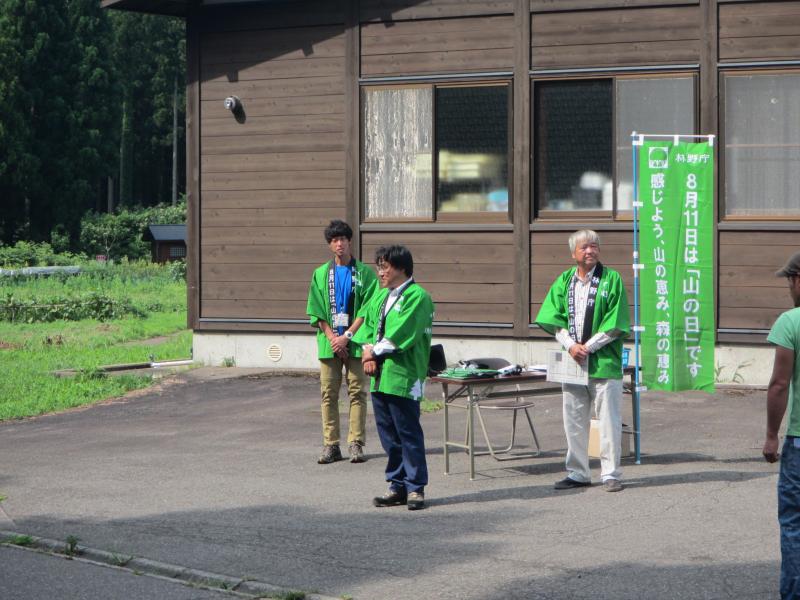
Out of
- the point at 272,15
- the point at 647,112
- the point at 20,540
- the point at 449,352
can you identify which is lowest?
the point at 20,540

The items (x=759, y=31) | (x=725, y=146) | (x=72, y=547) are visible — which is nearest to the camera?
(x=72, y=547)

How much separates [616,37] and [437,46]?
2.19 meters

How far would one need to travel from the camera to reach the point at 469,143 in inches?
599

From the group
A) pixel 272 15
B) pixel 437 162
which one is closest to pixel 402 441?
pixel 437 162

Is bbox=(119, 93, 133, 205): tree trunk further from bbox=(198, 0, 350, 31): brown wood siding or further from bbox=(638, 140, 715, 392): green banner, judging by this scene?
bbox=(638, 140, 715, 392): green banner

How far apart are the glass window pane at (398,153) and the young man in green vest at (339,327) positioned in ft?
17.0

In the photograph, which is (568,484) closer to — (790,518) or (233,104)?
(790,518)

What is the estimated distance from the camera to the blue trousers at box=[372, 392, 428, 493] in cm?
831

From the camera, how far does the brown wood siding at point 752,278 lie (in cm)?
1388

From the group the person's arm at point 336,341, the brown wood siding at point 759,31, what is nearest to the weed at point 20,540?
the person's arm at point 336,341

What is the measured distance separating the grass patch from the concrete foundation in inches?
45.8

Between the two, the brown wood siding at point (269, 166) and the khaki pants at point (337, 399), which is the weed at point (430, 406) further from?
the brown wood siding at point (269, 166)

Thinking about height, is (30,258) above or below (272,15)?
below

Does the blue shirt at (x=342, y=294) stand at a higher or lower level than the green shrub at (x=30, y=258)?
lower
